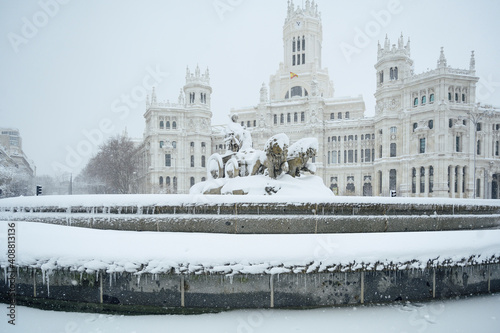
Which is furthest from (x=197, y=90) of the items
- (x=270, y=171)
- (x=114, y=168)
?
(x=270, y=171)

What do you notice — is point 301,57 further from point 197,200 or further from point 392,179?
point 197,200

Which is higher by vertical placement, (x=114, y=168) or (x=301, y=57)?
(x=301, y=57)

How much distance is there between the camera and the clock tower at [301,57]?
252ft

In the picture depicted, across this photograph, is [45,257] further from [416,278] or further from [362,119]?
[362,119]

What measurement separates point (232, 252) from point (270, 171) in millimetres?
4818

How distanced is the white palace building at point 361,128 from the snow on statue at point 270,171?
45.7 meters

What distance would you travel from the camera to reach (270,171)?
31.0ft

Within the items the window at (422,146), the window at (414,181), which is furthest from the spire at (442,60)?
the window at (414,181)

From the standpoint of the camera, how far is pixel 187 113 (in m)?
67.4

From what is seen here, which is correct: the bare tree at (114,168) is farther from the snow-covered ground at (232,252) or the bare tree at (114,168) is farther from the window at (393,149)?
the window at (393,149)

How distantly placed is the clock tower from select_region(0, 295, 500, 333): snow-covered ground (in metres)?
74.8

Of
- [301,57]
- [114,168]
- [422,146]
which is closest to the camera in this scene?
[114,168]

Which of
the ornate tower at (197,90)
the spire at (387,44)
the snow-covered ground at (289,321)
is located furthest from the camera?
the ornate tower at (197,90)

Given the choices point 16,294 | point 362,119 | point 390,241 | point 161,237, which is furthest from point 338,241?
point 362,119
